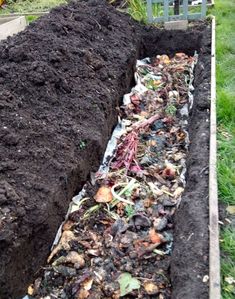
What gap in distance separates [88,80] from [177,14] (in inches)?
131

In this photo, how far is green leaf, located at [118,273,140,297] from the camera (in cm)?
223

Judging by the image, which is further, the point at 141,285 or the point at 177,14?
the point at 177,14

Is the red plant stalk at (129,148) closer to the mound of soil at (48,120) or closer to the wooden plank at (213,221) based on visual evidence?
the mound of soil at (48,120)

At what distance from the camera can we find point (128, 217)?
2.81 m

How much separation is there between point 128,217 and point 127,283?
610mm

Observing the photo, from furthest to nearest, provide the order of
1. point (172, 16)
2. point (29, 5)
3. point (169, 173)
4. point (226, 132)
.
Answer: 1. point (29, 5)
2. point (172, 16)
3. point (226, 132)
4. point (169, 173)

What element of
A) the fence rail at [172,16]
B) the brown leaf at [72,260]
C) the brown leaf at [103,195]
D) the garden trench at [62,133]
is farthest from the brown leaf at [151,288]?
the fence rail at [172,16]

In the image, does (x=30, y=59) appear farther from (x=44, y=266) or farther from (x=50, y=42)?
(x=44, y=266)

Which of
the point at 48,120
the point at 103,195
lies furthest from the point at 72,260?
the point at 48,120

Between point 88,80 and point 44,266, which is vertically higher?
point 88,80

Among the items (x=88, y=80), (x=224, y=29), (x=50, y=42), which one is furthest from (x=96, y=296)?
(x=224, y=29)

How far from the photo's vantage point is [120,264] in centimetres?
244

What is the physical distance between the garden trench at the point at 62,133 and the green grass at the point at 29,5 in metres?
3.79

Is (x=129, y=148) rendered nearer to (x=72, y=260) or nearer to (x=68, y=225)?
(x=68, y=225)
